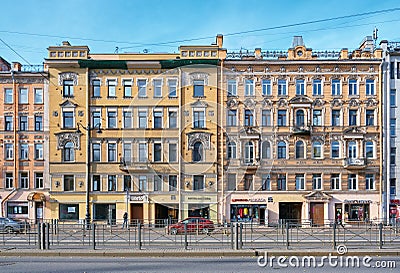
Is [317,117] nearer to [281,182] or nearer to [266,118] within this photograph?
[266,118]

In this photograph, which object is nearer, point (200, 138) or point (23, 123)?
point (200, 138)

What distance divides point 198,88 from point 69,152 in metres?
11.0

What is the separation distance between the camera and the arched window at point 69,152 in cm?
2945

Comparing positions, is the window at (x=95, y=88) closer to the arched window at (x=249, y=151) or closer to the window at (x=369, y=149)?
the arched window at (x=249, y=151)

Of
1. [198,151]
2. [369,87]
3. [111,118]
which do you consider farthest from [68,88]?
[369,87]

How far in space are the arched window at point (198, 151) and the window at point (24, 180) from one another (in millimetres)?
13156

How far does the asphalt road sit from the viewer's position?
10766 mm

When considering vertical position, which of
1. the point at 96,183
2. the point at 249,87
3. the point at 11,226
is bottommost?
the point at 11,226

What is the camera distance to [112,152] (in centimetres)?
2947

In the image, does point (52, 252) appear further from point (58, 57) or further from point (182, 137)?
point (58, 57)

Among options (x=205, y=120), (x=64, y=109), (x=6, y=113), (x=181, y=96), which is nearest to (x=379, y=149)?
(x=205, y=120)

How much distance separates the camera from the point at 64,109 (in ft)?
96.7

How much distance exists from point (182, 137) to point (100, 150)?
6302 millimetres

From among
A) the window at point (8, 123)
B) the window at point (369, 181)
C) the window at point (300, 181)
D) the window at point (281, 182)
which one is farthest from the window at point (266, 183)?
the window at point (8, 123)
